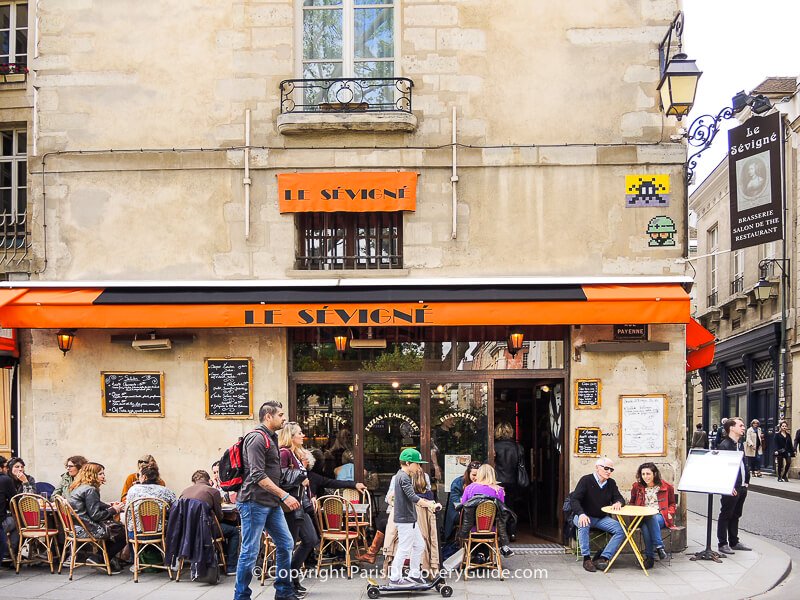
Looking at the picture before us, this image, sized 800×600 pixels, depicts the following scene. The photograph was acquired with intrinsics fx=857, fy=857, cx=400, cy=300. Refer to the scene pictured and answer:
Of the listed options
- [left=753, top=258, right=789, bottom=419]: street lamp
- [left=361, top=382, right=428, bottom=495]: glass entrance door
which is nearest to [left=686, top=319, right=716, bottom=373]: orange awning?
[left=361, top=382, right=428, bottom=495]: glass entrance door

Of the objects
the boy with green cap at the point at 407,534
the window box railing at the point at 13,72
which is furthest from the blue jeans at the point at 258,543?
the window box railing at the point at 13,72

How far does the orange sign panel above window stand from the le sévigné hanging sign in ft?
14.3

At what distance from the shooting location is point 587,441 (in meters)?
10.4

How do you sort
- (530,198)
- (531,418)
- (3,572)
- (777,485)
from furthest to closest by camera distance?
(777,485) < (531,418) < (530,198) < (3,572)

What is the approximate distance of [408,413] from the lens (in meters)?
10.7

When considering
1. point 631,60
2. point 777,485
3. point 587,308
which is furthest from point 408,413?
point 777,485

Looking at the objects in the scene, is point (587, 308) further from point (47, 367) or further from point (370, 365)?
point (47, 367)

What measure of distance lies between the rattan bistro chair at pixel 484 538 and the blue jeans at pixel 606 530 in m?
1.02

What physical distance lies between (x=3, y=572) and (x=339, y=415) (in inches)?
161

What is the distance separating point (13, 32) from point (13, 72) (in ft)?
2.49

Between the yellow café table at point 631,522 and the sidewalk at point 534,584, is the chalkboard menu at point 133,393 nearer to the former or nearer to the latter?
the sidewalk at point 534,584

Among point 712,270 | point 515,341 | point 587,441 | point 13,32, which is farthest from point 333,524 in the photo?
point 712,270

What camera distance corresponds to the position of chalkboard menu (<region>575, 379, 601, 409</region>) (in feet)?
34.0

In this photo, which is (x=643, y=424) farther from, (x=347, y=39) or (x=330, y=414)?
(x=347, y=39)
